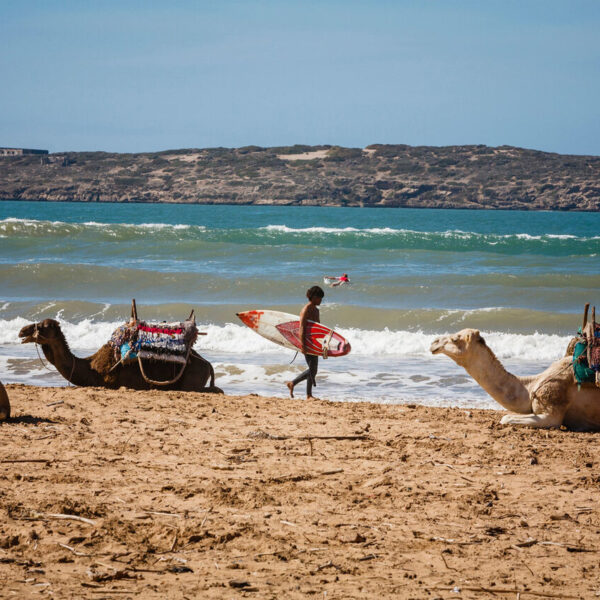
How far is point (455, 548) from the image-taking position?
5.07 m

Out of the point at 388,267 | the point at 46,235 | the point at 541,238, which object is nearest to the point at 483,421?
the point at 388,267

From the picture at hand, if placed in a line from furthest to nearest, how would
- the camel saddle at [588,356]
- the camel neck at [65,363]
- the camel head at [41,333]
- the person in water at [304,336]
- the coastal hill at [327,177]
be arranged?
1. the coastal hill at [327,177]
2. the camel neck at [65,363]
3. the camel head at [41,333]
4. the person in water at [304,336]
5. the camel saddle at [588,356]

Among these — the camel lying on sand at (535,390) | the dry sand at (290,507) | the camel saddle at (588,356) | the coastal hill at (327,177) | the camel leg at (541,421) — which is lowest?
the dry sand at (290,507)

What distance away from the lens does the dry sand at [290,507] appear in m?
4.56

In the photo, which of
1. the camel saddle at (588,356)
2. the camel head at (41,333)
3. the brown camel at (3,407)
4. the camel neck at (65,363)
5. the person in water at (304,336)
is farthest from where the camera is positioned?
the camel neck at (65,363)

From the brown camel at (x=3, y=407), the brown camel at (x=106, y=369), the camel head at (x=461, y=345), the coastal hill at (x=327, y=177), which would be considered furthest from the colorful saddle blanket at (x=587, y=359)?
the coastal hill at (x=327, y=177)

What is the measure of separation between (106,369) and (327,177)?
10468 cm

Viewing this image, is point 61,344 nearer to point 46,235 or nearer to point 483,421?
point 483,421

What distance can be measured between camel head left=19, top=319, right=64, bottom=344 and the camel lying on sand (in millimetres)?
4968

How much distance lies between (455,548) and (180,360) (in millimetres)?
6118

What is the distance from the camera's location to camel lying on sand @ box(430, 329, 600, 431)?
8336 millimetres

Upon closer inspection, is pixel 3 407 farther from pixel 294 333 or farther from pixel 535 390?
pixel 535 390

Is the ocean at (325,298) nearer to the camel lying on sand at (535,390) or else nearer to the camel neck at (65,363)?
the camel neck at (65,363)

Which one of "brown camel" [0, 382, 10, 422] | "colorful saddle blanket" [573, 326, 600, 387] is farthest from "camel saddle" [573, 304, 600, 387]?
"brown camel" [0, 382, 10, 422]
